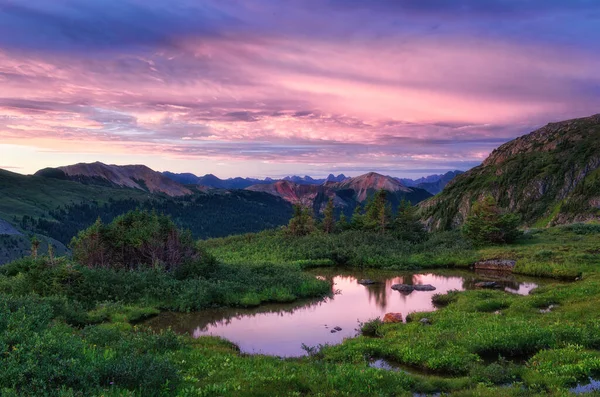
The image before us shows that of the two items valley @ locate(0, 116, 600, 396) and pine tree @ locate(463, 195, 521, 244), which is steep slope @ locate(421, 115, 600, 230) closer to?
pine tree @ locate(463, 195, 521, 244)

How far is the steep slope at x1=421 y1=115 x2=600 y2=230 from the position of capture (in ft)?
447

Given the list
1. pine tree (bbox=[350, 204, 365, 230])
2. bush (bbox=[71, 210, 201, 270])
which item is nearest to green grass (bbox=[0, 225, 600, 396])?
bush (bbox=[71, 210, 201, 270])

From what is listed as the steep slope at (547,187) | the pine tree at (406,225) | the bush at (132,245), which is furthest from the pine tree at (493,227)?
the steep slope at (547,187)

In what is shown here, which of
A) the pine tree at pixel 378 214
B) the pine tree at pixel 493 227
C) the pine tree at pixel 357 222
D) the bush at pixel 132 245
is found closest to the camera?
the bush at pixel 132 245

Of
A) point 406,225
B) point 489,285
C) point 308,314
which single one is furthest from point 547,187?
point 308,314

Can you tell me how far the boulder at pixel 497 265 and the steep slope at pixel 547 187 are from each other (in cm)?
9184

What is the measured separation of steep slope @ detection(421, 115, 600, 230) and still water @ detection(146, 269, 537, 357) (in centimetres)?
10854

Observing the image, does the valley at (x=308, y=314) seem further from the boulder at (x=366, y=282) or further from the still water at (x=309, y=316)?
the boulder at (x=366, y=282)

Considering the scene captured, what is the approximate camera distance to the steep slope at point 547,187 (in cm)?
13638

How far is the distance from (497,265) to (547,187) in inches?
5609

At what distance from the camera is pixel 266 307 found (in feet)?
106

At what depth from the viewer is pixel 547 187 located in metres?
166

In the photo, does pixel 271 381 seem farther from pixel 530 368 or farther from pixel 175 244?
pixel 175 244

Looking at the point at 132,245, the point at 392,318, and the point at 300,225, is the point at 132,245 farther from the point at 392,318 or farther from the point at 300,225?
the point at 300,225
